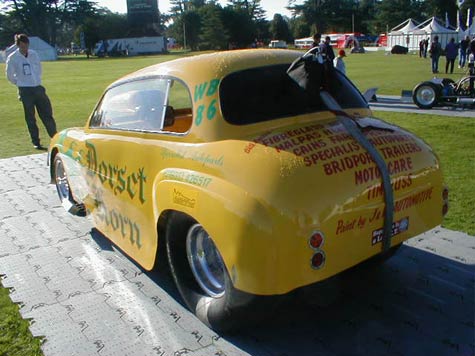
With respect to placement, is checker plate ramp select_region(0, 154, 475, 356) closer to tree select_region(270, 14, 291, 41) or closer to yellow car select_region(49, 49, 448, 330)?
yellow car select_region(49, 49, 448, 330)

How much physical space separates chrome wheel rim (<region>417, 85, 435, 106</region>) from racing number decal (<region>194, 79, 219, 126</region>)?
1012 cm

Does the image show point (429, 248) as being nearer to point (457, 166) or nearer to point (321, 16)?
point (457, 166)

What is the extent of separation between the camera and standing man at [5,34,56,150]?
8977mm

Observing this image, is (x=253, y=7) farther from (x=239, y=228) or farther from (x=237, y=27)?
(x=239, y=228)

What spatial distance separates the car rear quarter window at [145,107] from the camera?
3475 millimetres

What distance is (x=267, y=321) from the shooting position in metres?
3.06

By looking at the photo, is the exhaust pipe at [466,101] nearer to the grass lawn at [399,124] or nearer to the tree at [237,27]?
the grass lawn at [399,124]

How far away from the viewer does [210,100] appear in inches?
120

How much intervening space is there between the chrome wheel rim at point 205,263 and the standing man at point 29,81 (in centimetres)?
713

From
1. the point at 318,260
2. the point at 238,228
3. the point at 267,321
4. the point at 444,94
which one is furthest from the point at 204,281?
the point at 444,94

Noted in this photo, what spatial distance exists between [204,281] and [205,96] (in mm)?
1266

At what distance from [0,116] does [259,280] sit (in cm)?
1413

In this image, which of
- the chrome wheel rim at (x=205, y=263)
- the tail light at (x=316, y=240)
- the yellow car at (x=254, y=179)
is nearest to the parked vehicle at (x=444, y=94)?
the yellow car at (x=254, y=179)

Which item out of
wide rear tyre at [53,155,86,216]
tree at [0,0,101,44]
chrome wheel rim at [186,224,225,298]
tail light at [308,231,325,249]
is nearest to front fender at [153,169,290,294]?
tail light at [308,231,325,249]
